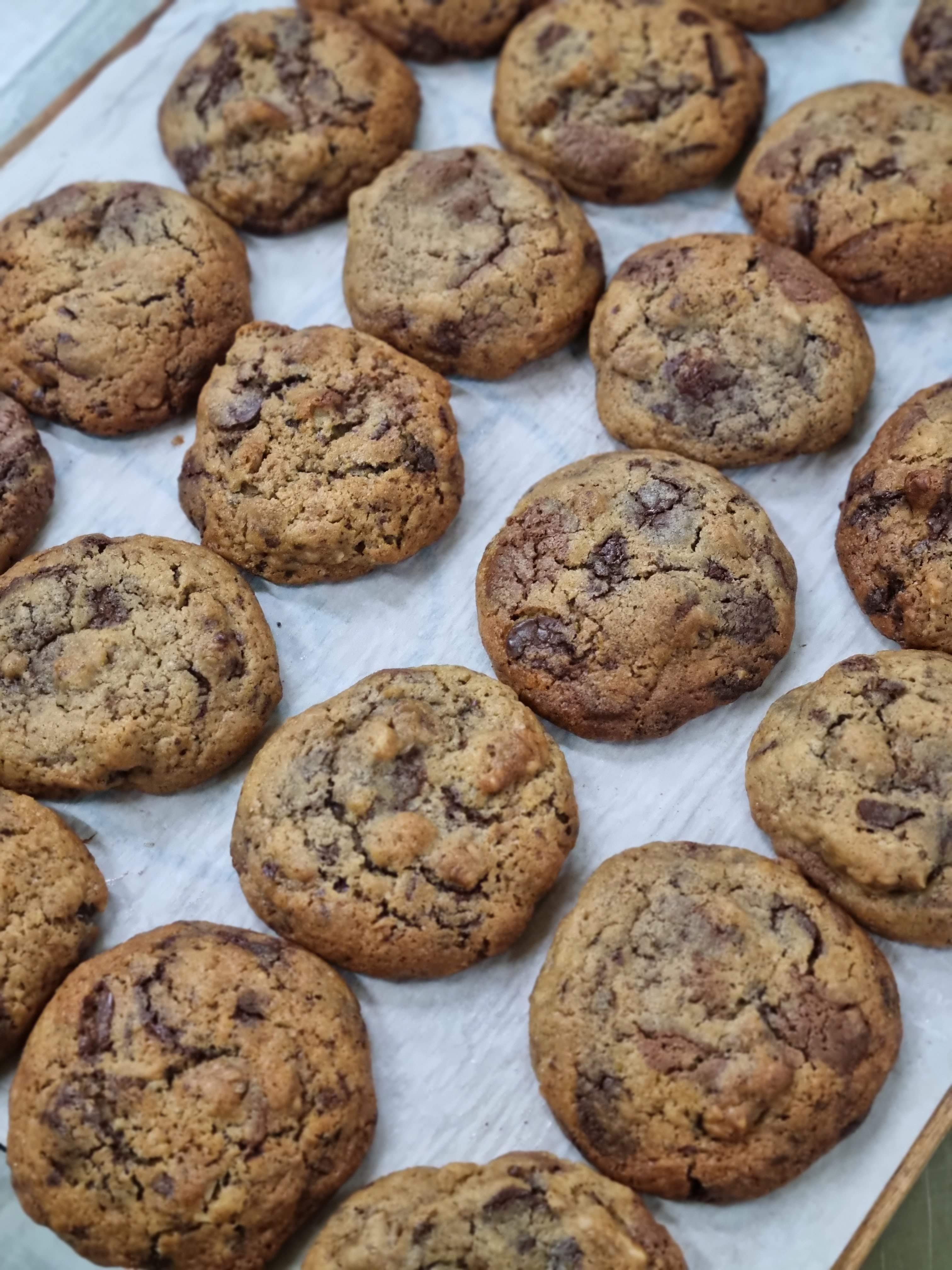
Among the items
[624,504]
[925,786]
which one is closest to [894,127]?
[624,504]

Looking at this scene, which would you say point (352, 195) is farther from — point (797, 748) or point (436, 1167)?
point (436, 1167)

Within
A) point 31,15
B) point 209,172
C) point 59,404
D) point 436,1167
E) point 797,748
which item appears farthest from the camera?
point 31,15

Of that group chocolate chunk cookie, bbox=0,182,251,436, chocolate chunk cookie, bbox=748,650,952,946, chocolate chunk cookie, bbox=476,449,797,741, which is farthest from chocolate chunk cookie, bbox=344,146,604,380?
chocolate chunk cookie, bbox=748,650,952,946

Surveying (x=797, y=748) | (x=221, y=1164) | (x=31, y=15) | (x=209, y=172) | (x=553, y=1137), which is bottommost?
(x=553, y=1137)

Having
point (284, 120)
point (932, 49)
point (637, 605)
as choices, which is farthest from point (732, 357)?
point (284, 120)

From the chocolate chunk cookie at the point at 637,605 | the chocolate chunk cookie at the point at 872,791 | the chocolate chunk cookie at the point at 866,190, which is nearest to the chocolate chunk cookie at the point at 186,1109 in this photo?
the chocolate chunk cookie at the point at 637,605
